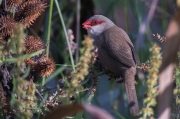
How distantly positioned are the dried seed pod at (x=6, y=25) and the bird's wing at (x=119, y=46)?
1.24 metres

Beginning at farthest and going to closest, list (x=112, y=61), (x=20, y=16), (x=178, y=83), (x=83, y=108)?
1. (x=112, y=61)
2. (x=20, y=16)
3. (x=178, y=83)
4. (x=83, y=108)

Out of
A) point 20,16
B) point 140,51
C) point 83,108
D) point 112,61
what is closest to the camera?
point 83,108

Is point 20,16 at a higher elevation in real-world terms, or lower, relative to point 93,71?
higher

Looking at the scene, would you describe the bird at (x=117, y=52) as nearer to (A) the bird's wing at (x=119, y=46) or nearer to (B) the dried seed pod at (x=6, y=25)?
(A) the bird's wing at (x=119, y=46)

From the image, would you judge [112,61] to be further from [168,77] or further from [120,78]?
[168,77]

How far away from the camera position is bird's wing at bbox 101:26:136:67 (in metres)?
3.39

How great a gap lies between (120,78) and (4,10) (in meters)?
1.35

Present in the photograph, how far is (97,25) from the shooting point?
13.7ft

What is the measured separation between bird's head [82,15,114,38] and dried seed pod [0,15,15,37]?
1.77m

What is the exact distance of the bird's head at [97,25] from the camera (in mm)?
4154

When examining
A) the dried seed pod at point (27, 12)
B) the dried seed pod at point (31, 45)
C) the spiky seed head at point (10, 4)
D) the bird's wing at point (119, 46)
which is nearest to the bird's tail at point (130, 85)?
the bird's wing at point (119, 46)

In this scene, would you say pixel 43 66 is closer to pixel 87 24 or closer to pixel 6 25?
pixel 6 25

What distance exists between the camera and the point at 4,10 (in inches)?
98.1

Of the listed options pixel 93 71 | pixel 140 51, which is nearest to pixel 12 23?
pixel 93 71
